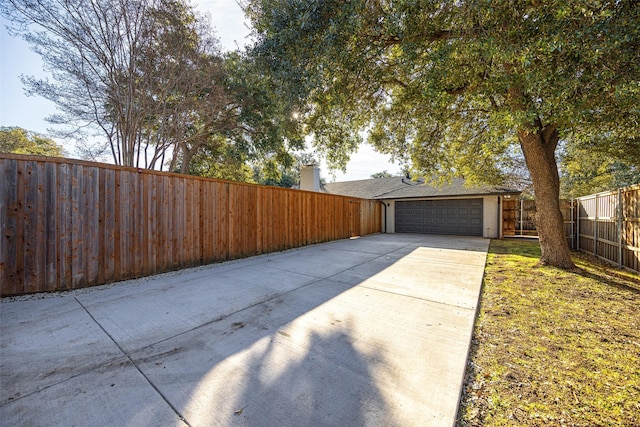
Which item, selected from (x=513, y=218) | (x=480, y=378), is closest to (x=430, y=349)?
(x=480, y=378)

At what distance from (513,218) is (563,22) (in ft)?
39.8

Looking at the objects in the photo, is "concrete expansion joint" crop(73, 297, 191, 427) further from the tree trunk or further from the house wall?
the house wall

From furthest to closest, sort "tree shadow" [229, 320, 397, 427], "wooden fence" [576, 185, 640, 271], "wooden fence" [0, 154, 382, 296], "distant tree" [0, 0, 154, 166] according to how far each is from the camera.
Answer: "distant tree" [0, 0, 154, 166], "wooden fence" [576, 185, 640, 271], "wooden fence" [0, 154, 382, 296], "tree shadow" [229, 320, 397, 427]

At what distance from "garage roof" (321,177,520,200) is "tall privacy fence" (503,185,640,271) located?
321 centimetres

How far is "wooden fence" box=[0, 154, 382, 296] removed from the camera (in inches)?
146

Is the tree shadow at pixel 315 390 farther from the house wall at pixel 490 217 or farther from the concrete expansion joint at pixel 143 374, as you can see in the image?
the house wall at pixel 490 217

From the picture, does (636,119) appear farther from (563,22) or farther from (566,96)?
(563,22)

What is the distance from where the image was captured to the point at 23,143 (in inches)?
545

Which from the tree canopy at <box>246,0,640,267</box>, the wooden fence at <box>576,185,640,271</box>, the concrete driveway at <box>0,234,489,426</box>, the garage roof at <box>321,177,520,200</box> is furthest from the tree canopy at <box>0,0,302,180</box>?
the garage roof at <box>321,177,520,200</box>

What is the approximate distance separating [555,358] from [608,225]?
6.37 m

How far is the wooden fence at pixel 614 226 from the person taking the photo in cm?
499

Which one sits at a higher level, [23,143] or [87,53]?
[87,53]

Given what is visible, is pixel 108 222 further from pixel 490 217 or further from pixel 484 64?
pixel 490 217

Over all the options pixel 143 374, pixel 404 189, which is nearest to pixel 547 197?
pixel 143 374
